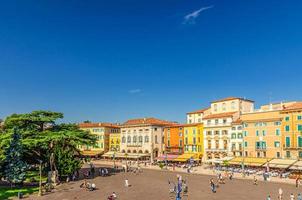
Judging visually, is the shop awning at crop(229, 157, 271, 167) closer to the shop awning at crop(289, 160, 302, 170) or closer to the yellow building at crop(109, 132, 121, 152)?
the shop awning at crop(289, 160, 302, 170)

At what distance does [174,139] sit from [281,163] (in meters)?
35.9

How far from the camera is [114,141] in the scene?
10756cm

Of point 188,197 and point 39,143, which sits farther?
point 39,143

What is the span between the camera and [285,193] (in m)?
40.3

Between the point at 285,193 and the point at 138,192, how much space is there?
18.1 metres

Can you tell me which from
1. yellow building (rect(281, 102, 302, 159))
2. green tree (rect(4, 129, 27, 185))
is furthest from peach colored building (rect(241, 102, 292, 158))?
green tree (rect(4, 129, 27, 185))

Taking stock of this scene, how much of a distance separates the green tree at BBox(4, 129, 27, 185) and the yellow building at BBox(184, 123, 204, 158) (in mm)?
46482

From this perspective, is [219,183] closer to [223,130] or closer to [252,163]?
[252,163]

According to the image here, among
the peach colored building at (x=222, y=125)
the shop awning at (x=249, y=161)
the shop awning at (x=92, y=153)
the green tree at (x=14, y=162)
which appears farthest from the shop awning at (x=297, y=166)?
the shop awning at (x=92, y=153)

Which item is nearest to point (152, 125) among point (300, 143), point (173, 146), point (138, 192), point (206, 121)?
point (173, 146)

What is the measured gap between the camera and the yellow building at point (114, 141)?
347 ft

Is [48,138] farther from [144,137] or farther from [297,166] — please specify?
[144,137]

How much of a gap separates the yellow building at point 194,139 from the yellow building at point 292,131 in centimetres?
2361

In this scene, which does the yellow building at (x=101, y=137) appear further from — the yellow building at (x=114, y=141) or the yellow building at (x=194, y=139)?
the yellow building at (x=194, y=139)
